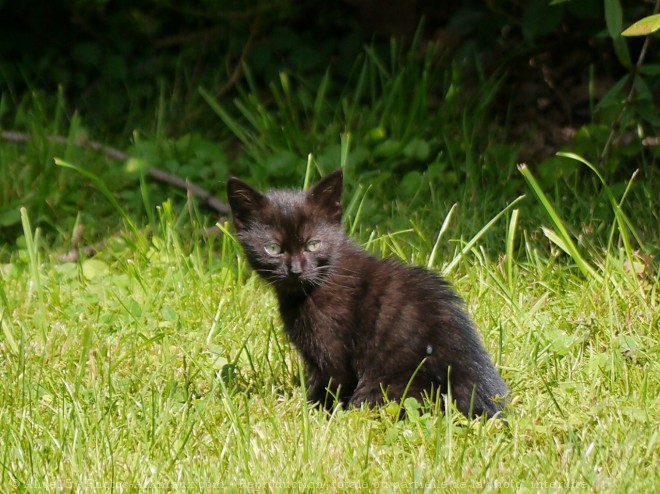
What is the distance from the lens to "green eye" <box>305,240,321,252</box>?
12.6 ft

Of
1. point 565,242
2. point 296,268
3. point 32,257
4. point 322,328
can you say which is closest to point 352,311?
point 322,328

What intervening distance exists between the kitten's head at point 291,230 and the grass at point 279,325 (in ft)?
1.16

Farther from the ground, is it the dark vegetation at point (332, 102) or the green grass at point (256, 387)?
the dark vegetation at point (332, 102)

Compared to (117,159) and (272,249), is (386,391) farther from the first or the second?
(117,159)

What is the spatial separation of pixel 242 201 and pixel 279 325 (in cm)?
56

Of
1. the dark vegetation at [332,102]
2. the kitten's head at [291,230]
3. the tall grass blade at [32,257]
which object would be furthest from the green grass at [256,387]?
the dark vegetation at [332,102]

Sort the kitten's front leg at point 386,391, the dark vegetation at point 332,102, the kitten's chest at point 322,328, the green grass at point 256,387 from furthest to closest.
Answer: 1. the dark vegetation at point 332,102
2. the kitten's chest at point 322,328
3. the kitten's front leg at point 386,391
4. the green grass at point 256,387

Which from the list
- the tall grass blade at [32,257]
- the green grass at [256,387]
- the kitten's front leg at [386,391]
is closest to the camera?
the green grass at [256,387]

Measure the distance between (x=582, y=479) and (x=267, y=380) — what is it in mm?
1285

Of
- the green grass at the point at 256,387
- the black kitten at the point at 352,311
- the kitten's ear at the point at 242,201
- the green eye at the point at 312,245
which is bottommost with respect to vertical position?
the green grass at the point at 256,387

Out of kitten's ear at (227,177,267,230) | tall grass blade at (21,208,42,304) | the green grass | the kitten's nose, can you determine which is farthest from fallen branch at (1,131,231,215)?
the kitten's nose

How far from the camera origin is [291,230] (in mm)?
3811

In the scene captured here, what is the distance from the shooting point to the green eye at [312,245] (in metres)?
3.85

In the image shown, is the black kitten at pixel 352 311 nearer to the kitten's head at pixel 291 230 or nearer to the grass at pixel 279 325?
the kitten's head at pixel 291 230
